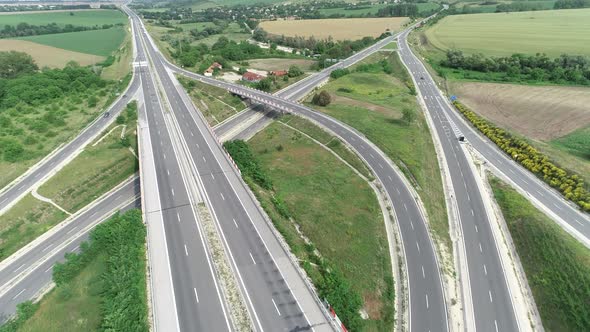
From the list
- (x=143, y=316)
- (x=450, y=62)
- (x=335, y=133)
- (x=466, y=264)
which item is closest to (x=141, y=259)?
(x=143, y=316)

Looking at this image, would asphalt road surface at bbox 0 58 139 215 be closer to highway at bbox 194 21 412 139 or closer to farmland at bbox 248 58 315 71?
highway at bbox 194 21 412 139

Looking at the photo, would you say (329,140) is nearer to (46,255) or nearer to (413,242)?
(413,242)

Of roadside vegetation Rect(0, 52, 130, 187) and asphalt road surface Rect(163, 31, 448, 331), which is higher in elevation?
roadside vegetation Rect(0, 52, 130, 187)

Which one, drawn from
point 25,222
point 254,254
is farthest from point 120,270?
point 25,222

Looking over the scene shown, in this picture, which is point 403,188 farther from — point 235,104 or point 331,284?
point 235,104

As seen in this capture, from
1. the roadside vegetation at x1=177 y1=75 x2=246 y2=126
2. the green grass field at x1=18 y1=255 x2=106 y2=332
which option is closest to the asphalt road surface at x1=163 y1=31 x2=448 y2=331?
the roadside vegetation at x1=177 y1=75 x2=246 y2=126

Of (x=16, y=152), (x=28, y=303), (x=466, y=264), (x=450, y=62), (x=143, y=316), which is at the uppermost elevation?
(x=450, y=62)
